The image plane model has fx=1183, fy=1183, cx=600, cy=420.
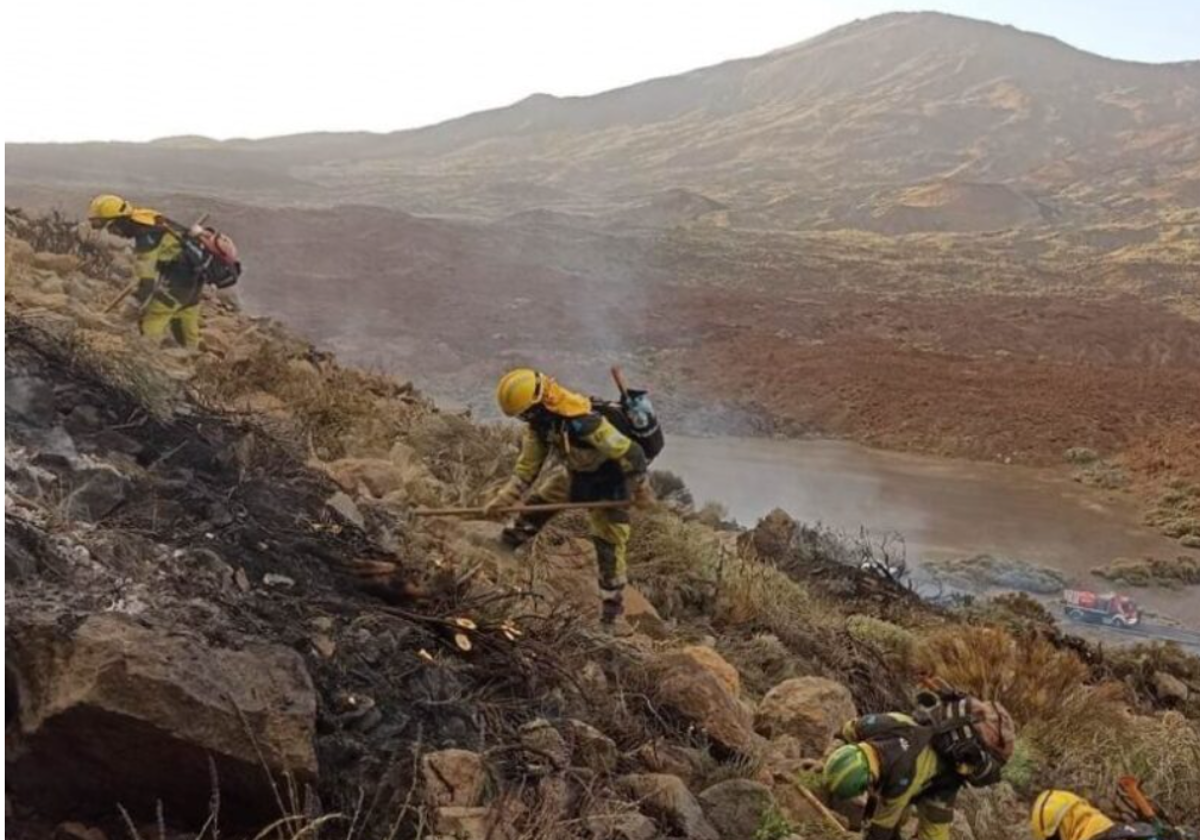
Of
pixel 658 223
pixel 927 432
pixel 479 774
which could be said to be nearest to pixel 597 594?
pixel 479 774

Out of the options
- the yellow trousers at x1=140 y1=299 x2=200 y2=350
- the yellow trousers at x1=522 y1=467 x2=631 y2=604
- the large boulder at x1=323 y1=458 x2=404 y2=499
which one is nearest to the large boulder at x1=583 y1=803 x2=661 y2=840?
the yellow trousers at x1=522 y1=467 x2=631 y2=604

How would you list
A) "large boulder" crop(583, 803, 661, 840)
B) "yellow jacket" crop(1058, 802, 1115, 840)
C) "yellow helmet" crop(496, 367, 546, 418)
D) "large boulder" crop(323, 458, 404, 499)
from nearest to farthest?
"large boulder" crop(583, 803, 661, 840) < "yellow jacket" crop(1058, 802, 1115, 840) < "yellow helmet" crop(496, 367, 546, 418) < "large boulder" crop(323, 458, 404, 499)

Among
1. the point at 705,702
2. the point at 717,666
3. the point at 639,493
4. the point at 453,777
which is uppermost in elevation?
the point at 639,493

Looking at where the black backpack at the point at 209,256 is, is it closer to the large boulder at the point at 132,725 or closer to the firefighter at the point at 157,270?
the firefighter at the point at 157,270

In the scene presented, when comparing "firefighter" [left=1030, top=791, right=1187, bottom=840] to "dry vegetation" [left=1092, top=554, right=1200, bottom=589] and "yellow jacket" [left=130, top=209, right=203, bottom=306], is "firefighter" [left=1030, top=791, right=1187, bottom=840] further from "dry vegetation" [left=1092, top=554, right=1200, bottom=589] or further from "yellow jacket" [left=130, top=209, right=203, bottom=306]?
"dry vegetation" [left=1092, top=554, right=1200, bottom=589]

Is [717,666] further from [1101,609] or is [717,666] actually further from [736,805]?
[1101,609]

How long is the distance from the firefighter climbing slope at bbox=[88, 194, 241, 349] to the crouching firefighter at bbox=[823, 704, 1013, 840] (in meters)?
5.54

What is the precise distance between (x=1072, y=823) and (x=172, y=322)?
21.2ft

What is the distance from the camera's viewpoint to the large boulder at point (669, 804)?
353 centimetres

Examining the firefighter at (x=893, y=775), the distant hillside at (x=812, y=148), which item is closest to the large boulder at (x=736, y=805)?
the firefighter at (x=893, y=775)

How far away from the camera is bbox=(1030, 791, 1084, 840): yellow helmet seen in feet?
12.3

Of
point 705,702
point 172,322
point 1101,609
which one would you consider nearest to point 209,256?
point 172,322

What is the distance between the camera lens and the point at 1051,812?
3762 mm

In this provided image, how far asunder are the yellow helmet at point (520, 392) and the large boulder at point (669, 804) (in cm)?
208
